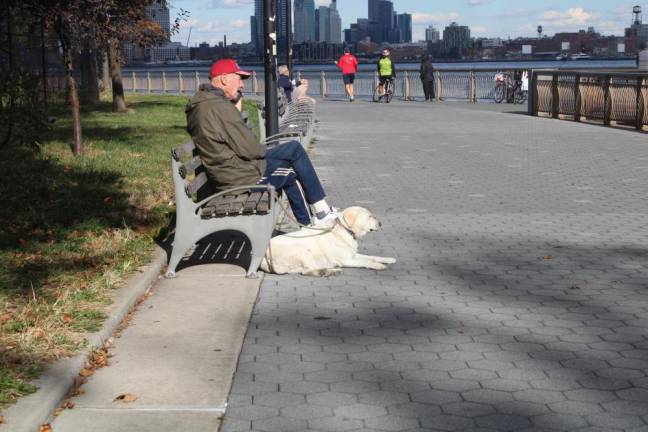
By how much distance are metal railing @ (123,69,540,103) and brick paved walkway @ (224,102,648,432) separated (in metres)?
25.4

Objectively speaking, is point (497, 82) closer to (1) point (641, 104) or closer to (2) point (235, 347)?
(1) point (641, 104)

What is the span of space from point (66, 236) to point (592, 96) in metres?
18.1

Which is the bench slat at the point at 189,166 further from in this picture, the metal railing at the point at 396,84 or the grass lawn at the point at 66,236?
the metal railing at the point at 396,84

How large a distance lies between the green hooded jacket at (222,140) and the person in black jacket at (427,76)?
96.5 feet

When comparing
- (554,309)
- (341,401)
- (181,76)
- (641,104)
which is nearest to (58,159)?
(554,309)

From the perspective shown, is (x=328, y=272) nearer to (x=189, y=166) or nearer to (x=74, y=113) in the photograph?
(x=189, y=166)

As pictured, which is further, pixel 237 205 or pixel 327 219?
pixel 327 219

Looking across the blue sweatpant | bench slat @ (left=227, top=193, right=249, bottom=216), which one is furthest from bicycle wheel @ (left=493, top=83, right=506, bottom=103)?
bench slat @ (left=227, top=193, right=249, bottom=216)

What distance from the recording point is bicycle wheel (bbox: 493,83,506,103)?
36.8m

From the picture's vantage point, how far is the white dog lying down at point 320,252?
759 cm

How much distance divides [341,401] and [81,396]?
1.23m

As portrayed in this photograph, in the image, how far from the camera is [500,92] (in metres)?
37.0

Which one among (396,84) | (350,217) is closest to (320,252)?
(350,217)

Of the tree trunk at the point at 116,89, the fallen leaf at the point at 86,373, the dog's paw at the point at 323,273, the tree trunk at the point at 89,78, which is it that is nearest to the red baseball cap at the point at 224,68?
the dog's paw at the point at 323,273
